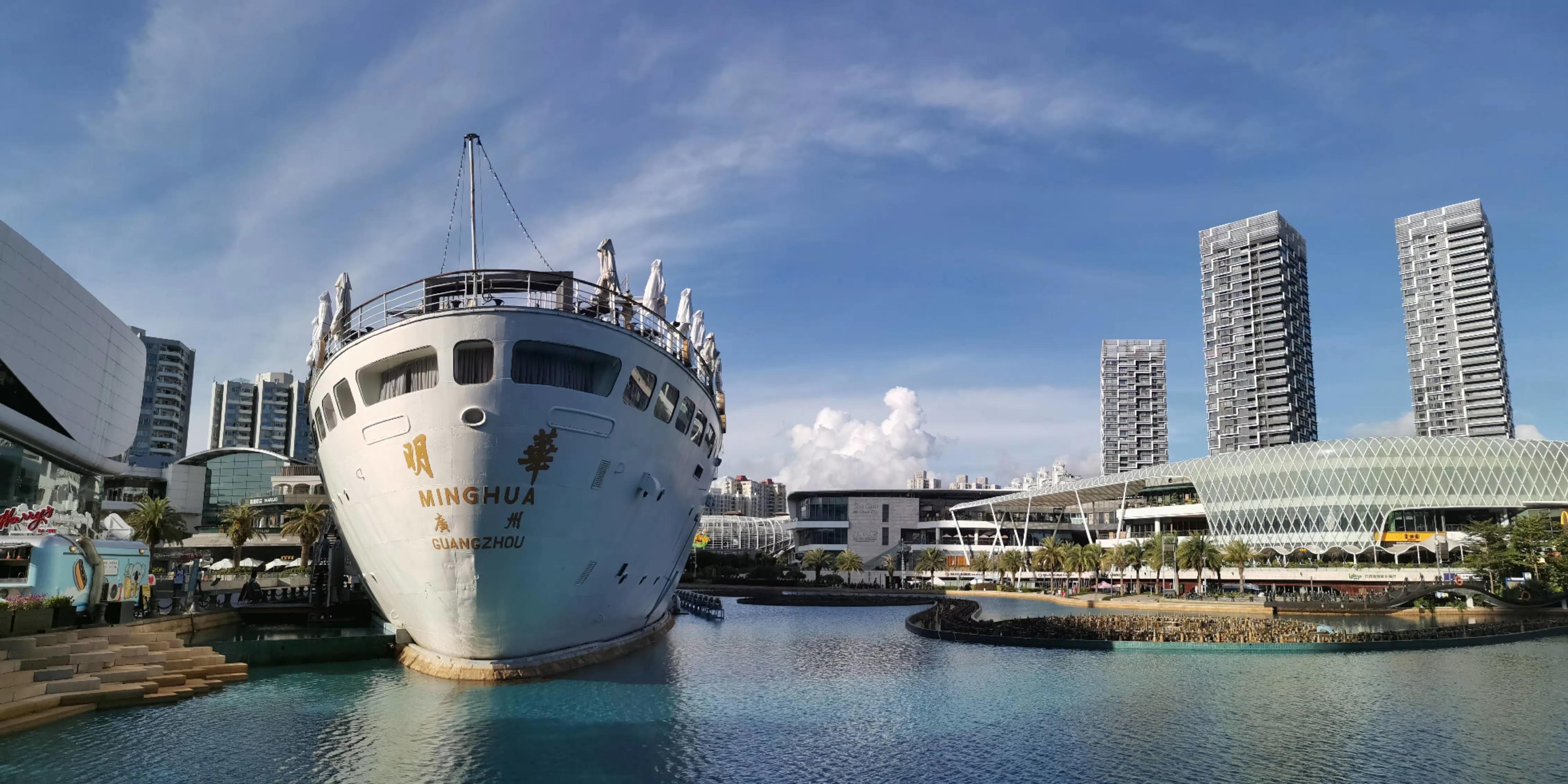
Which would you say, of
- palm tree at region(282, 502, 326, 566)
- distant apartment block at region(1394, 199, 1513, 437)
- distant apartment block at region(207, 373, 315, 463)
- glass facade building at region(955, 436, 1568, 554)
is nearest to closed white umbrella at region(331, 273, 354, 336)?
palm tree at region(282, 502, 326, 566)

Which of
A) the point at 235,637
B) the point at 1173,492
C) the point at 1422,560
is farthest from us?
the point at 1173,492

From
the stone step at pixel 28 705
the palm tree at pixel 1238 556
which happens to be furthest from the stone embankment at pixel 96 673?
the palm tree at pixel 1238 556

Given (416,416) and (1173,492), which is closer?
(416,416)

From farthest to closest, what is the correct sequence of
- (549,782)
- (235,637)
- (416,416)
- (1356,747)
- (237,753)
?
(235,637), (416,416), (1356,747), (237,753), (549,782)

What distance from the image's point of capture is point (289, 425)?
593 feet

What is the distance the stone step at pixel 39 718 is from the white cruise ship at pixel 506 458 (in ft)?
27.3

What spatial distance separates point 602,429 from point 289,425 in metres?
181

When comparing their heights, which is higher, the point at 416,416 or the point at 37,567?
the point at 416,416

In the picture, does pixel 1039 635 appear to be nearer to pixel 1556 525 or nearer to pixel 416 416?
pixel 416 416

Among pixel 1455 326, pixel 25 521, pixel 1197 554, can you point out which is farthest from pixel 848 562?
pixel 1455 326

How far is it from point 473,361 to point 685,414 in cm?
829

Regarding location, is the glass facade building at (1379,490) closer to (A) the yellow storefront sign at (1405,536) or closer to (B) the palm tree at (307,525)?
(A) the yellow storefront sign at (1405,536)

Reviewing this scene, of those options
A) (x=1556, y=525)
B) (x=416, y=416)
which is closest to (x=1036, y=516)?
(x=1556, y=525)

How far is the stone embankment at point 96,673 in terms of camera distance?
2309 centimetres
